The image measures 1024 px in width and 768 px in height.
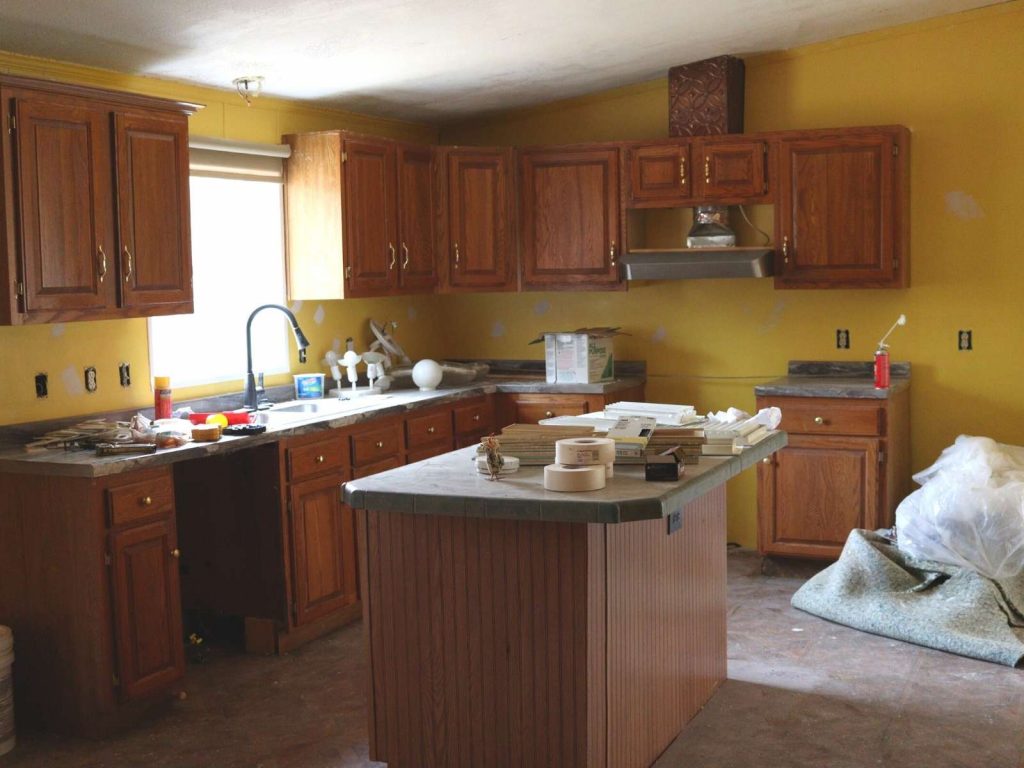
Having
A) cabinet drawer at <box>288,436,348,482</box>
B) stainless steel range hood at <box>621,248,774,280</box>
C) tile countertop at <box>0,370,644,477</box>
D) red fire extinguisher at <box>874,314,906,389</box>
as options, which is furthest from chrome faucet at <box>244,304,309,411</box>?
red fire extinguisher at <box>874,314,906,389</box>

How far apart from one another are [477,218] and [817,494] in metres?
2.18

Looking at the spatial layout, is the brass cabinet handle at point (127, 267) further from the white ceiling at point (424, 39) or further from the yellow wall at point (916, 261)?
the yellow wall at point (916, 261)

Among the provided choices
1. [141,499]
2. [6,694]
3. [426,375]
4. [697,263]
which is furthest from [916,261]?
[6,694]

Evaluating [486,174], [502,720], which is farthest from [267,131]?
[502,720]

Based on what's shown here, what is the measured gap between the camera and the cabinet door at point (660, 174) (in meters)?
5.71

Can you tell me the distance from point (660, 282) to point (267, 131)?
2200mm

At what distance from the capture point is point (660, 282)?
6180mm

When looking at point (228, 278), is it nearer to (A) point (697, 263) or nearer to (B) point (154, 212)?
(B) point (154, 212)

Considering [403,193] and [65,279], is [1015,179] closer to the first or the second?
[403,193]

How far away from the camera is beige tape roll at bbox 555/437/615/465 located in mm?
3084

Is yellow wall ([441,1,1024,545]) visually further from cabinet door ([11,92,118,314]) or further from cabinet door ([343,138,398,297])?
cabinet door ([11,92,118,314])

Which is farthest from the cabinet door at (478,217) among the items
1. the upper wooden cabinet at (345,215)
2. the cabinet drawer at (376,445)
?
the cabinet drawer at (376,445)

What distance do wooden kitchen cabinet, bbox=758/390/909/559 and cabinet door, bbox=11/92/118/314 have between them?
9.88 ft

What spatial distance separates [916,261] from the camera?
18.3 ft
